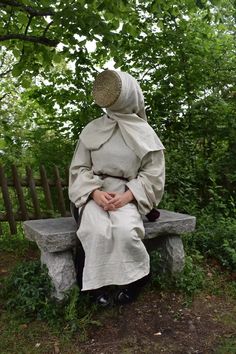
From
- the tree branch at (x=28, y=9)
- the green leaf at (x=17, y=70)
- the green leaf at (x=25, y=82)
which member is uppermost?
the tree branch at (x=28, y=9)

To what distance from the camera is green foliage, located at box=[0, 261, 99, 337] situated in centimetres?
254

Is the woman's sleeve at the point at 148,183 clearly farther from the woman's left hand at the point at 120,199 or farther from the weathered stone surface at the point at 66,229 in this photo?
the weathered stone surface at the point at 66,229

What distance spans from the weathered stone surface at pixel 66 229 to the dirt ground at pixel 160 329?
501 mm

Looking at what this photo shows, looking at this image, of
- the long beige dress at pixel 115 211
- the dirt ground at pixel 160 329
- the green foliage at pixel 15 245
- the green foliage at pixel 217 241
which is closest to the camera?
the dirt ground at pixel 160 329

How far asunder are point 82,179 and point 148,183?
474mm

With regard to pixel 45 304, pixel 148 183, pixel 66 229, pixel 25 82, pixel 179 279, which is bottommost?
pixel 179 279

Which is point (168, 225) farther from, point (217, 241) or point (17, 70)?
point (17, 70)

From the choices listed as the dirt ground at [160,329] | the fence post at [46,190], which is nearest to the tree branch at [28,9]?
the fence post at [46,190]

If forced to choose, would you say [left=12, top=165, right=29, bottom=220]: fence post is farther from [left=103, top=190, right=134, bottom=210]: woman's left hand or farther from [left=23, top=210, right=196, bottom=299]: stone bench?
[left=103, top=190, right=134, bottom=210]: woman's left hand

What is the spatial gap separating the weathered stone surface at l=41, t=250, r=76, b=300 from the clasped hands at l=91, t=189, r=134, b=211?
1.44ft

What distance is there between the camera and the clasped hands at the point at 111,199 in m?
2.64

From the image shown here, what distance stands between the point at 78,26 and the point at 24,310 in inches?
89.1

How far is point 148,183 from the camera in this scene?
280 centimetres

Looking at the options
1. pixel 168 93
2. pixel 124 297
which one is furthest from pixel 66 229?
pixel 168 93
